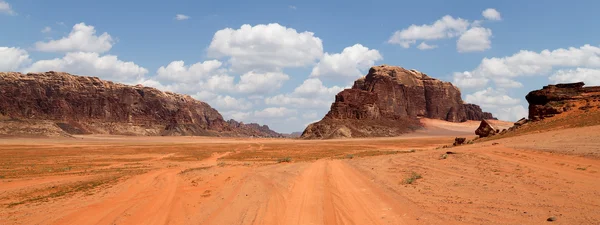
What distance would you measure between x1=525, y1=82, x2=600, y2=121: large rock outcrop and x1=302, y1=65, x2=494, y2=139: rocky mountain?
84.6m

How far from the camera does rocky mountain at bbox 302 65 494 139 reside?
13150cm

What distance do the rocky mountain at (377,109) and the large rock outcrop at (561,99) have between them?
84636mm

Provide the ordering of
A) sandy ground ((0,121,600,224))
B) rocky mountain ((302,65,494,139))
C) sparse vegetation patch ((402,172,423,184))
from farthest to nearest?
rocky mountain ((302,65,494,139)), sparse vegetation patch ((402,172,423,184)), sandy ground ((0,121,600,224))

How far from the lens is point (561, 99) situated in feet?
118

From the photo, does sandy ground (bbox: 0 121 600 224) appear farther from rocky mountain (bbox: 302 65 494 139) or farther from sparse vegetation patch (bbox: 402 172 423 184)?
rocky mountain (bbox: 302 65 494 139)

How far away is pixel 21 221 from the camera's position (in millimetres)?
10961

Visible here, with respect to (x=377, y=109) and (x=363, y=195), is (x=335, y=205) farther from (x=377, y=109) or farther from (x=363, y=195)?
(x=377, y=109)

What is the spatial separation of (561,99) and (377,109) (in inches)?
4540

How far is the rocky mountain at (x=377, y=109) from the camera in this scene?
13150 centimetres

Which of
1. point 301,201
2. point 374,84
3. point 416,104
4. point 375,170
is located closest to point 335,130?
point 374,84

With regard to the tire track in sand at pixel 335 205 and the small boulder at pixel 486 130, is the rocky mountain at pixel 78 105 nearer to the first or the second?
the small boulder at pixel 486 130

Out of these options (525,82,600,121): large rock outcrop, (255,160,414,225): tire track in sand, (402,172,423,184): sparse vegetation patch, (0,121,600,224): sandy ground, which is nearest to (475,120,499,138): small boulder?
(525,82,600,121): large rock outcrop

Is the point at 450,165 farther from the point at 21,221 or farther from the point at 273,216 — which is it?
the point at 21,221

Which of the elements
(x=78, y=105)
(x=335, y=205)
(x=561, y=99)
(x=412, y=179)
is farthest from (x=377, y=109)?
(x=335, y=205)
